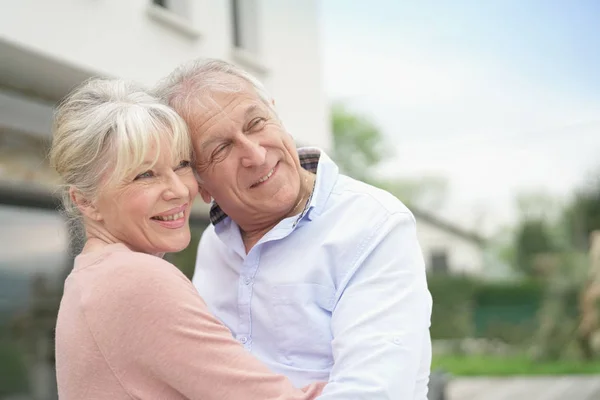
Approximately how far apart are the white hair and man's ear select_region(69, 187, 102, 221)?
32 cm

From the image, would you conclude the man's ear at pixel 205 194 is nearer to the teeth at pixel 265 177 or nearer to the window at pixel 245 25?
the teeth at pixel 265 177

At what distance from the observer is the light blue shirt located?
160cm

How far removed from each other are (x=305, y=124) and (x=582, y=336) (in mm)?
8396

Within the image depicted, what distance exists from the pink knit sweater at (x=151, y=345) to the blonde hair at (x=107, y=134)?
0.20 metres

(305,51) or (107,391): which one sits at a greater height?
(107,391)

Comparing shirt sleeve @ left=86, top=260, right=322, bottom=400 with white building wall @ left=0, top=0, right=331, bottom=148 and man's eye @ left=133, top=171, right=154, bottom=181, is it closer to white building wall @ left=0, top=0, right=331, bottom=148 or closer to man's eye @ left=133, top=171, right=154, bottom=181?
man's eye @ left=133, top=171, right=154, bottom=181

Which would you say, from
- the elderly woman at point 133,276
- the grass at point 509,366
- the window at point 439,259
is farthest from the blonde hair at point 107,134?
the window at point 439,259

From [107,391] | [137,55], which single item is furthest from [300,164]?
[137,55]

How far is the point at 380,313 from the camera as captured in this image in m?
1.63

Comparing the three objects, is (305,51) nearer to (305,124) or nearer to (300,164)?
(305,124)

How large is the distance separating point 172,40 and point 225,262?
5246mm

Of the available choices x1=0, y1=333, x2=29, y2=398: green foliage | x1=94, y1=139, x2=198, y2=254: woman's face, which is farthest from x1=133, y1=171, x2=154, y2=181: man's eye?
x1=0, y1=333, x2=29, y2=398: green foliage

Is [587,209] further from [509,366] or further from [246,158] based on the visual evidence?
[246,158]

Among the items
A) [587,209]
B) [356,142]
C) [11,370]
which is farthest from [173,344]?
[356,142]
